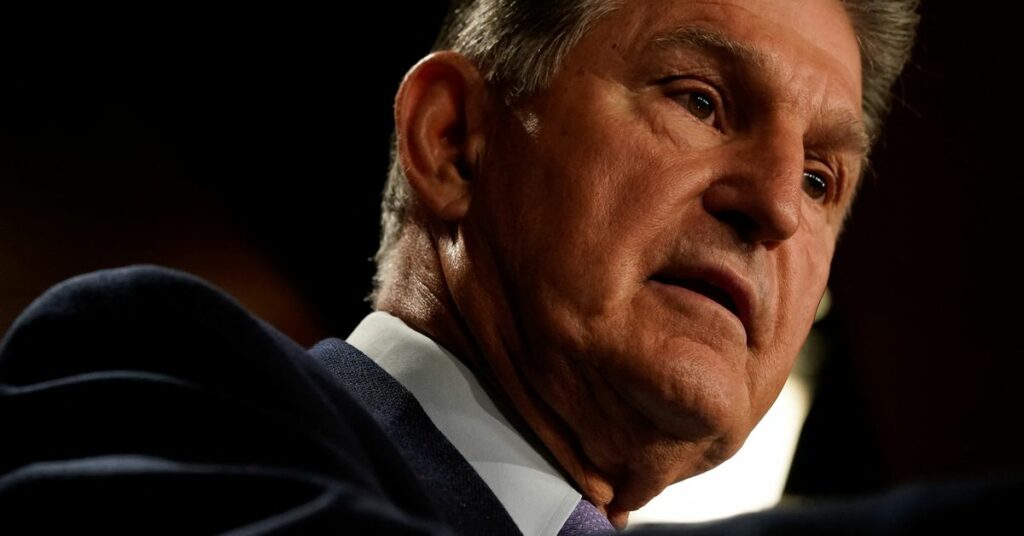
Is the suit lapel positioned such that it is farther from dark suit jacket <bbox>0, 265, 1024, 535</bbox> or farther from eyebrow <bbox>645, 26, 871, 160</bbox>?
eyebrow <bbox>645, 26, 871, 160</bbox>

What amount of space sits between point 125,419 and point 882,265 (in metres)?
2.12

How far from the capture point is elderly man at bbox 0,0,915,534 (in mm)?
1246

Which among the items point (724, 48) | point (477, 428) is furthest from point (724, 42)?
point (477, 428)

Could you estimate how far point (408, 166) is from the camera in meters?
1.46

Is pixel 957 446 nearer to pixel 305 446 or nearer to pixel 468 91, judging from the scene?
pixel 468 91

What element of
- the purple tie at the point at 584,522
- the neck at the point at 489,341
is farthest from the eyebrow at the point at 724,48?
the purple tie at the point at 584,522

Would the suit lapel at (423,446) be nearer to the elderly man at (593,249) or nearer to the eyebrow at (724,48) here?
the elderly man at (593,249)

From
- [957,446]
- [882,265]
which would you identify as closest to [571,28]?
[882,265]

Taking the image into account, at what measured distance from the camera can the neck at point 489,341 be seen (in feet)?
4.33

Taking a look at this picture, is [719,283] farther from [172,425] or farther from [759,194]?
[172,425]

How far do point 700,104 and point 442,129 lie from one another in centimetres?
36

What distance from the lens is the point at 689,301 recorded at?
127 centimetres

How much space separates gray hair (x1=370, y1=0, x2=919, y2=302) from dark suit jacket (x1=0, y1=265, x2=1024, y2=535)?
0.63 meters

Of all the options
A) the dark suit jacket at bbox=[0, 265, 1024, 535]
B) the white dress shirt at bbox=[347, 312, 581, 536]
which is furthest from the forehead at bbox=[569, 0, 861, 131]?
the dark suit jacket at bbox=[0, 265, 1024, 535]
